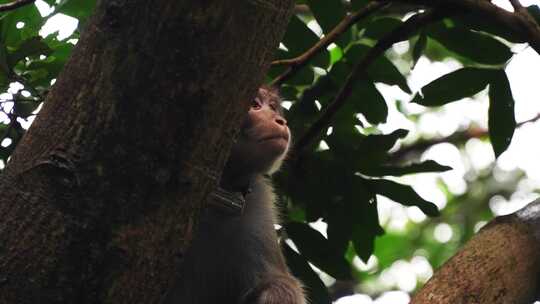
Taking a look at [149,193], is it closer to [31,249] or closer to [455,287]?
[31,249]

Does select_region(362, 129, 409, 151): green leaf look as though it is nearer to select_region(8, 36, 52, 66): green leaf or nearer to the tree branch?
the tree branch

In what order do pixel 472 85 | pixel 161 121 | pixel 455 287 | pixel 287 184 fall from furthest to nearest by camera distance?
pixel 287 184, pixel 472 85, pixel 455 287, pixel 161 121

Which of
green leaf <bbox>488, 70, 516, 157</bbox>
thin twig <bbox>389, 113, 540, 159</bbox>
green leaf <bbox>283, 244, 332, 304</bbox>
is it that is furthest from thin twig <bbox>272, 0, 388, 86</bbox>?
thin twig <bbox>389, 113, 540, 159</bbox>

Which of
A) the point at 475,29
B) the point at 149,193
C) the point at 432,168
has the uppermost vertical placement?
the point at 475,29

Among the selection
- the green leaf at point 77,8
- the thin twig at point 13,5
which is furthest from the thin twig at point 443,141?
the thin twig at point 13,5

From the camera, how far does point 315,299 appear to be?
517 cm

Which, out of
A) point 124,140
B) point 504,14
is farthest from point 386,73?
point 124,140

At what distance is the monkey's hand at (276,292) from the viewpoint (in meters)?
4.50

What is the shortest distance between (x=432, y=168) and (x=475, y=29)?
30.0 inches

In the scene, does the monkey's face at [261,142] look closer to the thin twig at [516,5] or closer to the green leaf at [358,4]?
the green leaf at [358,4]

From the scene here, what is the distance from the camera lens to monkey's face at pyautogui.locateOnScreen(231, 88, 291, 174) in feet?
14.9

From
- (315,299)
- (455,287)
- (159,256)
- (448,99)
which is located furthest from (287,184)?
(159,256)

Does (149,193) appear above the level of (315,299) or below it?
above

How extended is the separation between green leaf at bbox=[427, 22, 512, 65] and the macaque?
0.99m
